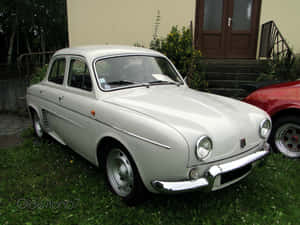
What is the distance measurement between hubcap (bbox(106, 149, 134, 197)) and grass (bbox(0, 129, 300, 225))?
14cm

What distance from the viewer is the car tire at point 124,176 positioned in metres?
2.69

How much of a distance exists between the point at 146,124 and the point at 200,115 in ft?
1.95

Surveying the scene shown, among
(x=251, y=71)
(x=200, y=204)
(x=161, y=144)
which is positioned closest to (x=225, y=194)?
(x=200, y=204)

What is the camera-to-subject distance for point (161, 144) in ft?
7.62

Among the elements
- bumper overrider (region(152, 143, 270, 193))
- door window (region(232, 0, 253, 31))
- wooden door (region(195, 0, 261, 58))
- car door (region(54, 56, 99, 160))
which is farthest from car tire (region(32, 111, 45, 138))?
door window (region(232, 0, 253, 31))

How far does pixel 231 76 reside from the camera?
7.53m

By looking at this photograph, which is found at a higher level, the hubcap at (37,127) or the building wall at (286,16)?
the building wall at (286,16)

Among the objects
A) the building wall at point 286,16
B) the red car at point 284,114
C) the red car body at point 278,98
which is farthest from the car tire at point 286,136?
the building wall at point 286,16

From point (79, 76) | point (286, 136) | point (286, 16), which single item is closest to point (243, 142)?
point (286, 136)

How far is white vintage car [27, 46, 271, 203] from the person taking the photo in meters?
2.34

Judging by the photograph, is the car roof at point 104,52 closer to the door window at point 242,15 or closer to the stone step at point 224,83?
the stone step at point 224,83

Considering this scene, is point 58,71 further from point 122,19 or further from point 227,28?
point 227,28

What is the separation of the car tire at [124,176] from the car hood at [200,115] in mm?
552

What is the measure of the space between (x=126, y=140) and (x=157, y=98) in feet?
2.44
